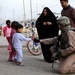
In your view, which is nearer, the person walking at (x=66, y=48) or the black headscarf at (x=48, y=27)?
the person walking at (x=66, y=48)

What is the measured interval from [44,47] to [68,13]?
1.94 meters

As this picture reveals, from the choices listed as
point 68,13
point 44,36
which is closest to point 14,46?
point 44,36

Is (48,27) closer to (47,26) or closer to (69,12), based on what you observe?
(47,26)

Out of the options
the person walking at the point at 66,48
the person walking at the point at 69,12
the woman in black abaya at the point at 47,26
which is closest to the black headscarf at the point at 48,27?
the woman in black abaya at the point at 47,26

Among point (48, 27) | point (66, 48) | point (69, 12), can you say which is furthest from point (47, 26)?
point (66, 48)

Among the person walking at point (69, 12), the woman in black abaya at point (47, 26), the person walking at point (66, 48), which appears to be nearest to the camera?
the person walking at point (66, 48)

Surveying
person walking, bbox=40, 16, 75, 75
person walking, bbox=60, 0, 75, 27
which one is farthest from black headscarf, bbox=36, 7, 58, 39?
person walking, bbox=40, 16, 75, 75

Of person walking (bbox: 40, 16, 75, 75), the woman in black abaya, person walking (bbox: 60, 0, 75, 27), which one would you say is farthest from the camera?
the woman in black abaya

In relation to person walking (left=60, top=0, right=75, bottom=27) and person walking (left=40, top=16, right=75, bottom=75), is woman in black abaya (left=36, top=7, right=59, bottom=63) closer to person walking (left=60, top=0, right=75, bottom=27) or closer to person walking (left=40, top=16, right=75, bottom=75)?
person walking (left=60, top=0, right=75, bottom=27)

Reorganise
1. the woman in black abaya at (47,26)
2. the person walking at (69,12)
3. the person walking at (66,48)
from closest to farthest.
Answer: the person walking at (66,48)
the person walking at (69,12)
the woman in black abaya at (47,26)

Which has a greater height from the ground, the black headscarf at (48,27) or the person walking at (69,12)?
the person walking at (69,12)

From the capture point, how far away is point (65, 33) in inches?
305

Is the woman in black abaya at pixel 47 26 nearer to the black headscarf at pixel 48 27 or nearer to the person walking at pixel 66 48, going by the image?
the black headscarf at pixel 48 27

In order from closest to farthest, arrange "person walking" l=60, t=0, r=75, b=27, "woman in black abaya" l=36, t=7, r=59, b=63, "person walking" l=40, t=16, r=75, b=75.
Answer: "person walking" l=40, t=16, r=75, b=75 < "person walking" l=60, t=0, r=75, b=27 < "woman in black abaya" l=36, t=7, r=59, b=63
